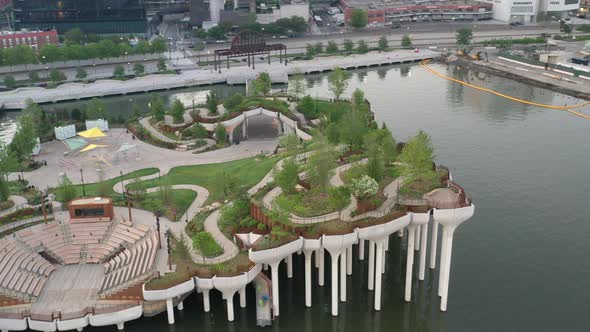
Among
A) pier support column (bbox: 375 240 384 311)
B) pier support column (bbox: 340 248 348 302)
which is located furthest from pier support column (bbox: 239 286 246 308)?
pier support column (bbox: 375 240 384 311)

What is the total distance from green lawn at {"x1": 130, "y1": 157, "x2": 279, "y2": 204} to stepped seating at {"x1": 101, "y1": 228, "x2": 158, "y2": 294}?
386 inches

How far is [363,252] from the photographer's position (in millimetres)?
62469

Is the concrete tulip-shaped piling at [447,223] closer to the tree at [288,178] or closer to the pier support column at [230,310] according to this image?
the tree at [288,178]

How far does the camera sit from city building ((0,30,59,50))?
161000 mm

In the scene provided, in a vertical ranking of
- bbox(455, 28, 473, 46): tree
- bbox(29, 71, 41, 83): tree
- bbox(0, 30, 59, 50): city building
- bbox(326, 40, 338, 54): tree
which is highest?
bbox(0, 30, 59, 50): city building

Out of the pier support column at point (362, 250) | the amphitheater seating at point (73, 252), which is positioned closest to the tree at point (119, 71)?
the amphitheater seating at point (73, 252)

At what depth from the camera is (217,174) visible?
218ft

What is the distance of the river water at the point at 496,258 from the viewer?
5334cm

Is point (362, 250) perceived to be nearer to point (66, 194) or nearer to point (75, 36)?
point (66, 194)

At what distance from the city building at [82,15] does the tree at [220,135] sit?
109 m

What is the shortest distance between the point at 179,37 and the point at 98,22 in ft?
78.2

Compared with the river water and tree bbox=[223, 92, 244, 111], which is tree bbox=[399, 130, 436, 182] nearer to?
the river water

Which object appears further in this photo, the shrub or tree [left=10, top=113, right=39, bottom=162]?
tree [left=10, top=113, right=39, bottom=162]

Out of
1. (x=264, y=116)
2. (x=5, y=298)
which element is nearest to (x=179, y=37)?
(x=264, y=116)
